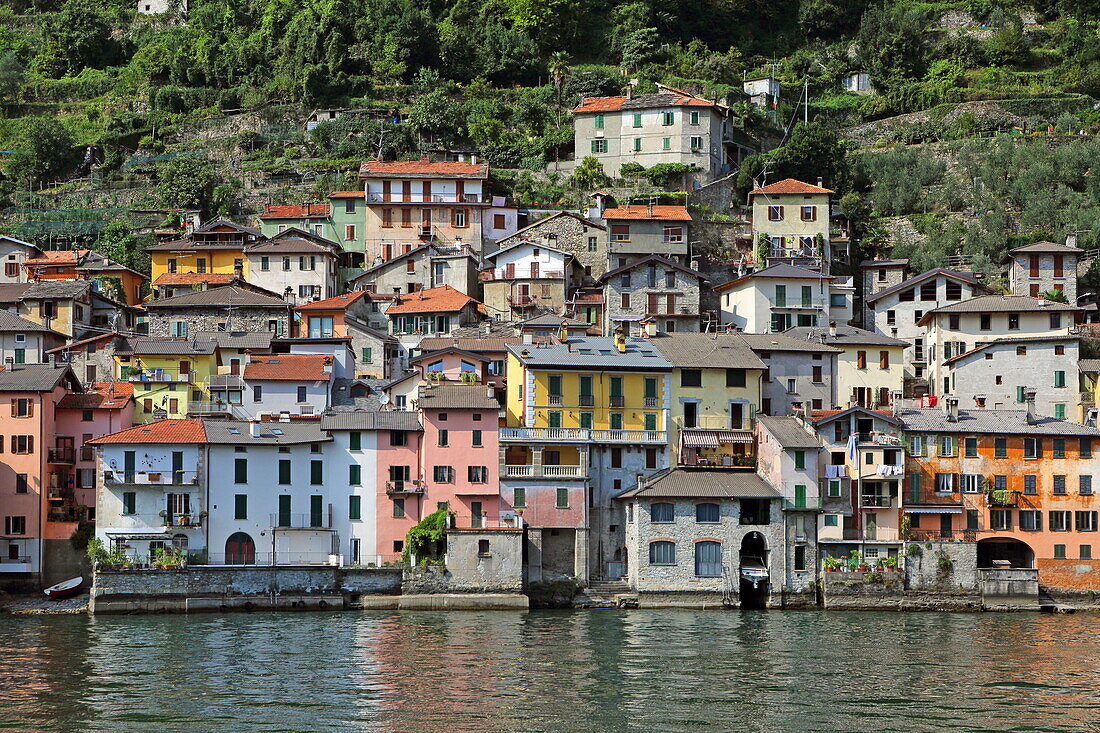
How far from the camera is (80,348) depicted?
83.0 m

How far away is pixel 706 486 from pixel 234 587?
2078cm

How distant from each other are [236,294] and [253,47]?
40677 mm

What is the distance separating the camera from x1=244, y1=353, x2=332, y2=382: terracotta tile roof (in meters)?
76.6

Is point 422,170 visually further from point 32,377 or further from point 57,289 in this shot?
point 32,377

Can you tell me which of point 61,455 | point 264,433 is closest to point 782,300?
point 264,433

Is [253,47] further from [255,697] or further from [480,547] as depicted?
[255,697]

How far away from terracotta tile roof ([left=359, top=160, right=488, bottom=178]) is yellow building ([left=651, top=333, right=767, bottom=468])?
27.7 meters

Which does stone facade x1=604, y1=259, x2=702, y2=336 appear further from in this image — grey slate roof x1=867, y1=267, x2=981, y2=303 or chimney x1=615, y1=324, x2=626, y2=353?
grey slate roof x1=867, y1=267, x2=981, y2=303

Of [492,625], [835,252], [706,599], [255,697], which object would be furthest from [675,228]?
[255,697]

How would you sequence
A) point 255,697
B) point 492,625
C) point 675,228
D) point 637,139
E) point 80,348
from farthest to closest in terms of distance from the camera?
point 637,139, point 675,228, point 80,348, point 492,625, point 255,697

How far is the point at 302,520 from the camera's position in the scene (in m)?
68.5

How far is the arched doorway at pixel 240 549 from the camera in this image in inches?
2665

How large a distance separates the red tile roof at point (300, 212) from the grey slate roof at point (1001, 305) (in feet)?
131

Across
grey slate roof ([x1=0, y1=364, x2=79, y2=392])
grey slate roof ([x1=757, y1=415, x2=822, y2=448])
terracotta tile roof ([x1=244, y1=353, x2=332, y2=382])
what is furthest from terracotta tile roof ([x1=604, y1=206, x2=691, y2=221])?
grey slate roof ([x1=0, y1=364, x2=79, y2=392])
